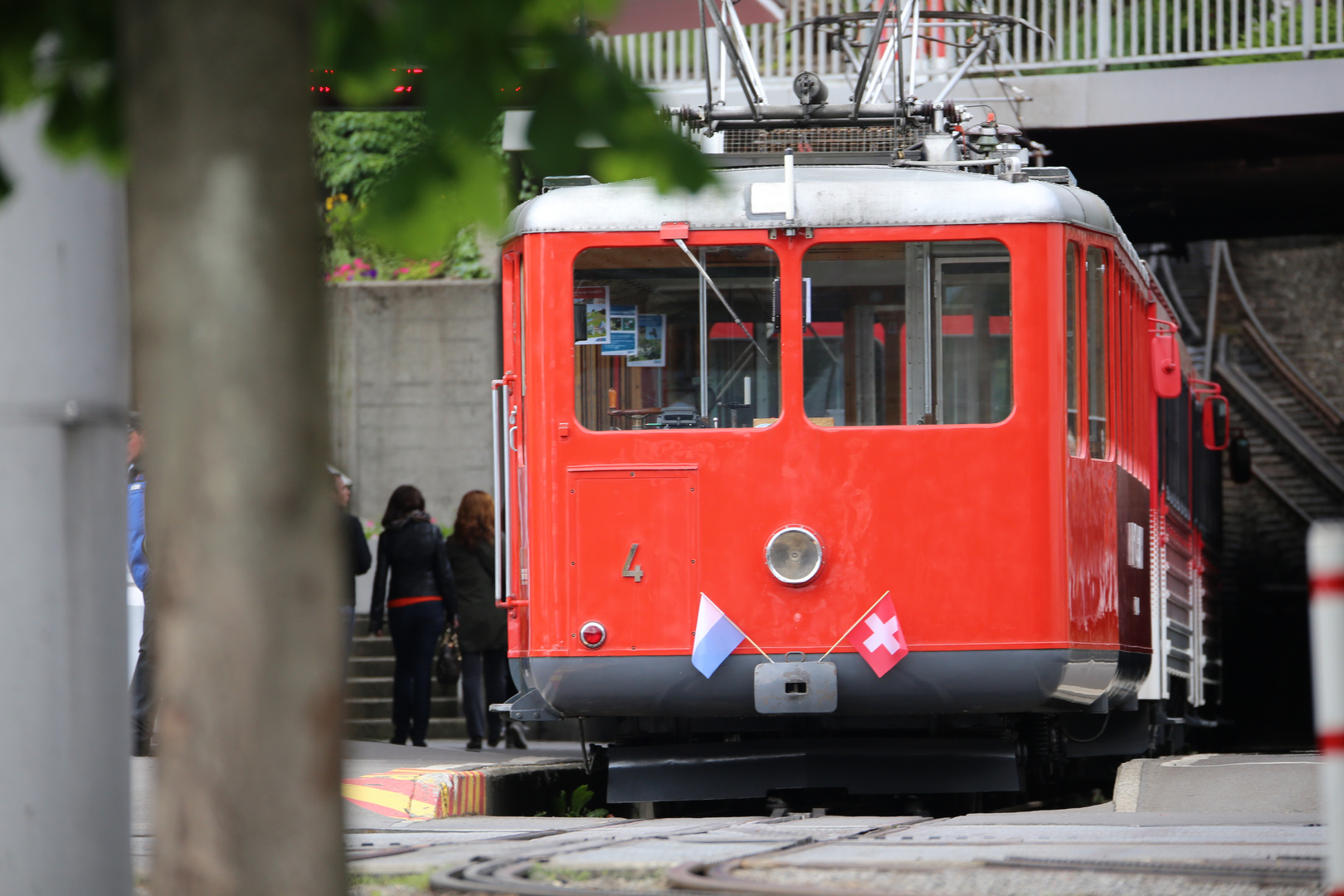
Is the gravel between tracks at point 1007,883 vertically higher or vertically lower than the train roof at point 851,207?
lower

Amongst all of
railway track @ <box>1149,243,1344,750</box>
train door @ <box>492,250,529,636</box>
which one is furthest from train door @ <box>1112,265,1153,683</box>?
railway track @ <box>1149,243,1344,750</box>

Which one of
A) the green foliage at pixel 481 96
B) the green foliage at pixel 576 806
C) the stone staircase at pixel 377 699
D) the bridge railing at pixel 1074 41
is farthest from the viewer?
the bridge railing at pixel 1074 41

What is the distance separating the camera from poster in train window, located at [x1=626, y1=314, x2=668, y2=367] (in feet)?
27.0

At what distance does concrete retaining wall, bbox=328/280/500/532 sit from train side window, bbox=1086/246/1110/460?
880 centimetres

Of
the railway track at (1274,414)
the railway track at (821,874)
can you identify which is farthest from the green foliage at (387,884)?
the railway track at (1274,414)

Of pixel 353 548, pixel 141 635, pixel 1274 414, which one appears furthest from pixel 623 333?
pixel 1274 414

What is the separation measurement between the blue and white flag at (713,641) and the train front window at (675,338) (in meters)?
0.85

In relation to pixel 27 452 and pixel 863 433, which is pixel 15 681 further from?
pixel 863 433

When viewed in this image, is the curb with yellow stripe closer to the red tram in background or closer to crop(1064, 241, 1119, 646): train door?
the red tram in background

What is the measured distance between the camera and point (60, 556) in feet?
12.6

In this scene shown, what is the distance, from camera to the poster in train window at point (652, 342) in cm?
822

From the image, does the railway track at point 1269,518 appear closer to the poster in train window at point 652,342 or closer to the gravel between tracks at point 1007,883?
the poster in train window at point 652,342

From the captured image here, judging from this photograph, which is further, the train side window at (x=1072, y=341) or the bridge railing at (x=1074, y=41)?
the bridge railing at (x=1074, y=41)

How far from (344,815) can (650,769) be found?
552 centimetres
